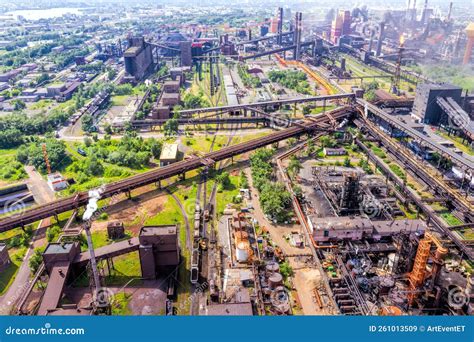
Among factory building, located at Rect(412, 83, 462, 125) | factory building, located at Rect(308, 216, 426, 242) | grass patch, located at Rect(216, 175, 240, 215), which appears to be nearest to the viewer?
factory building, located at Rect(308, 216, 426, 242)

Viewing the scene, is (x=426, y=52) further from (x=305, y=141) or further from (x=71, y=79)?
(x=71, y=79)

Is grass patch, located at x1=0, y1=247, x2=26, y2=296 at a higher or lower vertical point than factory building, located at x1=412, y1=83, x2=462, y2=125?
lower

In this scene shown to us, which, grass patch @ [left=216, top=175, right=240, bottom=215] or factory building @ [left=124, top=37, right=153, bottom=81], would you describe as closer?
grass patch @ [left=216, top=175, right=240, bottom=215]

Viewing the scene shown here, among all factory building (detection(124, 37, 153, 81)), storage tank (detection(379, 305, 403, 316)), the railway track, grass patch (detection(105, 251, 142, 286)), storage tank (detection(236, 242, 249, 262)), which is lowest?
grass patch (detection(105, 251, 142, 286))

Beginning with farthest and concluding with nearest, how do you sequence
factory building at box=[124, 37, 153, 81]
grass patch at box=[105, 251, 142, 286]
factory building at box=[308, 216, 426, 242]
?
factory building at box=[124, 37, 153, 81] → factory building at box=[308, 216, 426, 242] → grass patch at box=[105, 251, 142, 286]

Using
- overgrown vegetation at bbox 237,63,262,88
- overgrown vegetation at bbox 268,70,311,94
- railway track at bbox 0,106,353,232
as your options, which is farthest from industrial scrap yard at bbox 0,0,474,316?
overgrown vegetation at bbox 237,63,262,88

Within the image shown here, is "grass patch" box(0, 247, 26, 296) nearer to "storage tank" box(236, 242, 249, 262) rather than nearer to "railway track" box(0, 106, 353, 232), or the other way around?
"railway track" box(0, 106, 353, 232)
